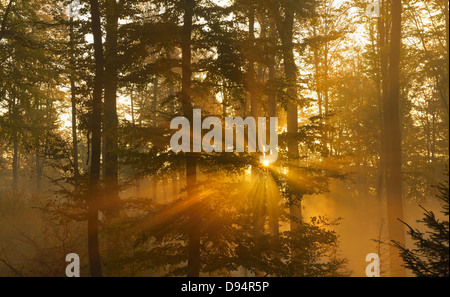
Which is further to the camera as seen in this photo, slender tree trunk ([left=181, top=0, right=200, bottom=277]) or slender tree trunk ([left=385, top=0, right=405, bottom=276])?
slender tree trunk ([left=385, top=0, right=405, bottom=276])

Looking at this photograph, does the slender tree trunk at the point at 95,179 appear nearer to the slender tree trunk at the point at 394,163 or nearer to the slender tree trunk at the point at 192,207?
the slender tree trunk at the point at 192,207

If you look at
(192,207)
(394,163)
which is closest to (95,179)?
(192,207)

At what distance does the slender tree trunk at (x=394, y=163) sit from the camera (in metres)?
11.9

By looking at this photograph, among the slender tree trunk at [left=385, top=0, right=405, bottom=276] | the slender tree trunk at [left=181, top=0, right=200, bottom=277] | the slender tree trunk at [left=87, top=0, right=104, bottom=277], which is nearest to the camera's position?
the slender tree trunk at [left=181, top=0, right=200, bottom=277]

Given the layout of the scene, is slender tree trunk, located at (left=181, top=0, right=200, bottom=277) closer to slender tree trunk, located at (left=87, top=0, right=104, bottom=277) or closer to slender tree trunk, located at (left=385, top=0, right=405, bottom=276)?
slender tree trunk, located at (left=87, top=0, right=104, bottom=277)

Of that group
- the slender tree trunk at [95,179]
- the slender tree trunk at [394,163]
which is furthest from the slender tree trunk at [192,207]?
the slender tree trunk at [394,163]

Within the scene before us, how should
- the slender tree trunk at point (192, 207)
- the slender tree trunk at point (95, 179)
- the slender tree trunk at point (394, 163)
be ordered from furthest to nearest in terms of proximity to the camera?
the slender tree trunk at point (394, 163) → the slender tree trunk at point (95, 179) → the slender tree trunk at point (192, 207)

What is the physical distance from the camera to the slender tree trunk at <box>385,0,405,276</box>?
11.9m

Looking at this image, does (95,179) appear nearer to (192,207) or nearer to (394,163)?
(192,207)

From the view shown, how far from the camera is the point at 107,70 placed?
367 inches

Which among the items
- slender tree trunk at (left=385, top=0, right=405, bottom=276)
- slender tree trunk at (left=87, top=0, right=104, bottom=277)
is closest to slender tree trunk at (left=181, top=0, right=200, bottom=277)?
slender tree trunk at (left=87, top=0, right=104, bottom=277)

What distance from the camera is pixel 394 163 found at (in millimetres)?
12352

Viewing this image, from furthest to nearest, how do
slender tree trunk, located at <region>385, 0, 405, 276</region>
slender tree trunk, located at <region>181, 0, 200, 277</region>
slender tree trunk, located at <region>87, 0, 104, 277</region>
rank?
slender tree trunk, located at <region>385, 0, 405, 276</region> → slender tree trunk, located at <region>87, 0, 104, 277</region> → slender tree trunk, located at <region>181, 0, 200, 277</region>
